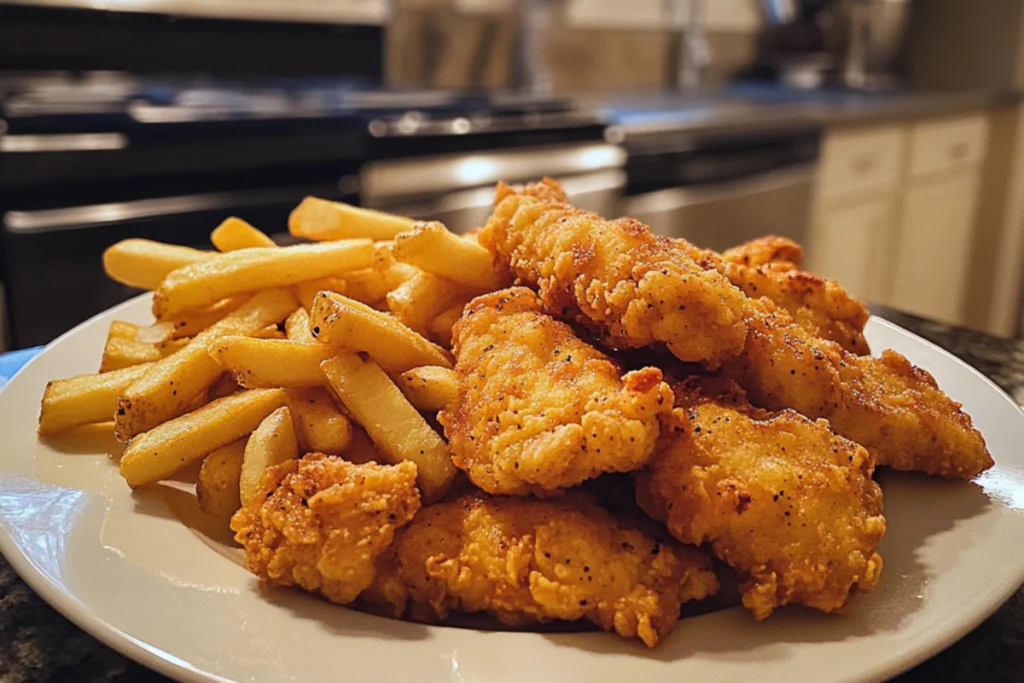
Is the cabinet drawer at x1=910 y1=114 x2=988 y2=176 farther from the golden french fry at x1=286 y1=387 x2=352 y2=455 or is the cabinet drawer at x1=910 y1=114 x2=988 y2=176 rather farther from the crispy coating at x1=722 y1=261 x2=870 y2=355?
the golden french fry at x1=286 y1=387 x2=352 y2=455

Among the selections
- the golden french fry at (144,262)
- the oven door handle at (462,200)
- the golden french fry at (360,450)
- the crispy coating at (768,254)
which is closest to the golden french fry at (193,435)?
the golden french fry at (360,450)

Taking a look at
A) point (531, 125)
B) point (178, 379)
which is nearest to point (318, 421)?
point (178, 379)

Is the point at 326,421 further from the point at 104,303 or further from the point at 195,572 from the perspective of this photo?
the point at 104,303

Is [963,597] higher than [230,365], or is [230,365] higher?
[230,365]

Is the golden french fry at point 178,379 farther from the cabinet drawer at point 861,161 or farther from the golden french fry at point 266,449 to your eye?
the cabinet drawer at point 861,161

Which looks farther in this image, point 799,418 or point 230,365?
point 230,365

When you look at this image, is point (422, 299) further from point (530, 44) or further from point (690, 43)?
point (690, 43)

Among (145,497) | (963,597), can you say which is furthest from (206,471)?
(963,597)
